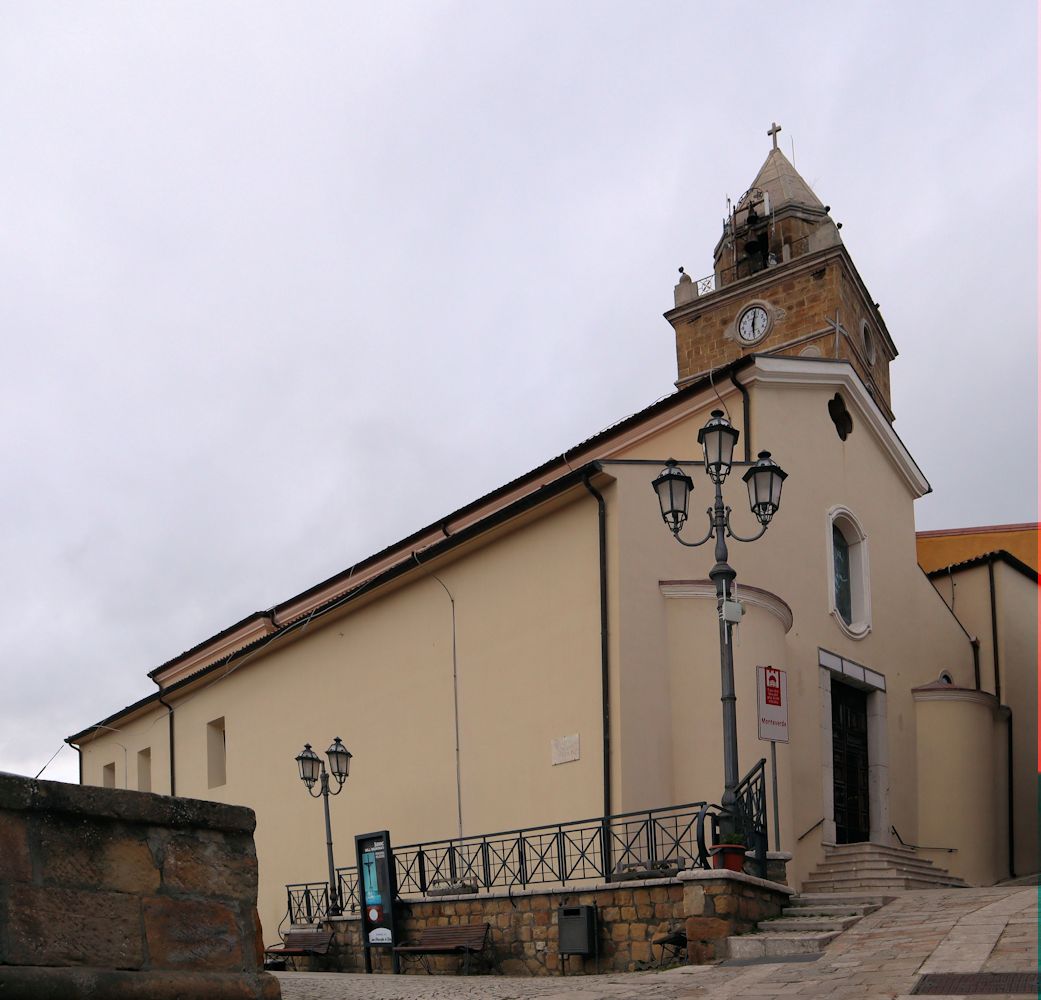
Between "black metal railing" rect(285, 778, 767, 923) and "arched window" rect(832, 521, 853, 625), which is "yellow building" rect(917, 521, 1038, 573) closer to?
"arched window" rect(832, 521, 853, 625)

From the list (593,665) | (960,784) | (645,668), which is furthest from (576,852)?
(960,784)

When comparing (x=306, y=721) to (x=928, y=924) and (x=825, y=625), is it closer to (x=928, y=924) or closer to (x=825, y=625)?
(x=825, y=625)

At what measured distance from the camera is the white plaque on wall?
1575cm

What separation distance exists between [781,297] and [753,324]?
102cm

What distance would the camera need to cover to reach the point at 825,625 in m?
18.9

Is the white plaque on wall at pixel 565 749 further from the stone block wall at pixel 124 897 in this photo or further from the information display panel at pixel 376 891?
the stone block wall at pixel 124 897

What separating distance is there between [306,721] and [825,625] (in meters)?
8.73

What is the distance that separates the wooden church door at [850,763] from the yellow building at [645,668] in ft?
0.16

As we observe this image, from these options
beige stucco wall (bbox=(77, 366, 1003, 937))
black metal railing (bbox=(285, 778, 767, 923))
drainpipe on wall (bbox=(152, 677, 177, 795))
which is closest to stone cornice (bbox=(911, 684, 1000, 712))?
beige stucco wall (bbox=(77, 366, 1003, 937))

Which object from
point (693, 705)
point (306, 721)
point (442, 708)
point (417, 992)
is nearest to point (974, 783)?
point (693, 705)

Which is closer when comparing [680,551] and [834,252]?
[680,551]

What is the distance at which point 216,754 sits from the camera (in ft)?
82.9

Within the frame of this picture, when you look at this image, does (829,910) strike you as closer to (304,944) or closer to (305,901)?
(304,944)

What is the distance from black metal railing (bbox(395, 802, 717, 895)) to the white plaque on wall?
858 millimetres
